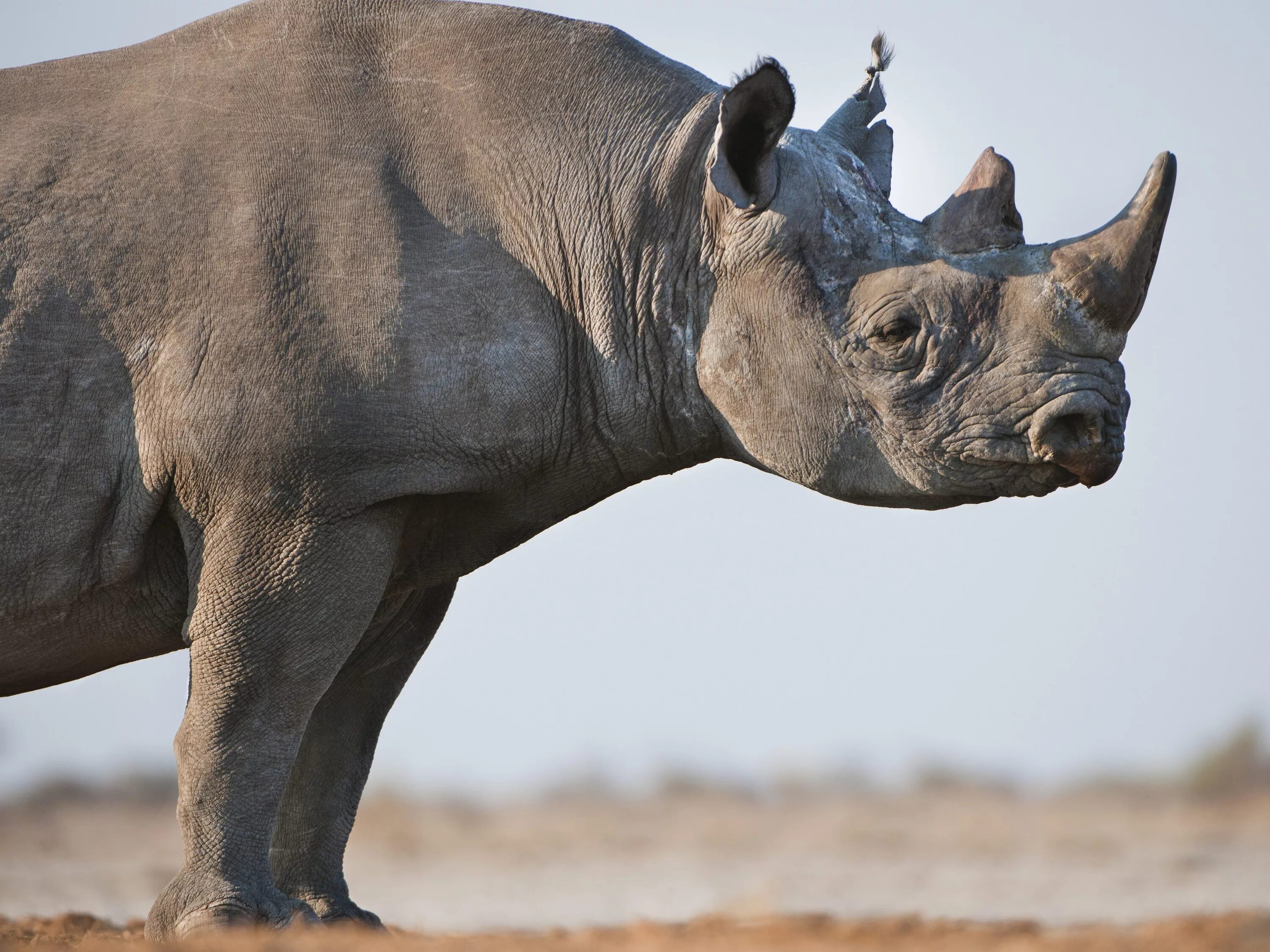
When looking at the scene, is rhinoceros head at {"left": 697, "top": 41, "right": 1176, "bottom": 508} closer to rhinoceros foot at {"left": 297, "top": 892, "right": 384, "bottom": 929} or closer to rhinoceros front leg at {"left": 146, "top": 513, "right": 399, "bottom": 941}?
rhinoceros front leg at {"left": 146, "top": 513, "right": 399, "bottom": 941}

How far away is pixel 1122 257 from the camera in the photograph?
19.0 feet

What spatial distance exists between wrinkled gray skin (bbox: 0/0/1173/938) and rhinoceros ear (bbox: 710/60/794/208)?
0.04 ft

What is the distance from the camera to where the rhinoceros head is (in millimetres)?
5766

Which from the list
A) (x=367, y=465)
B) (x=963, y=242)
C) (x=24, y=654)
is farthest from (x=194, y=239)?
(x=963, y=242)

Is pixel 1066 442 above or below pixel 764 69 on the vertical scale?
below

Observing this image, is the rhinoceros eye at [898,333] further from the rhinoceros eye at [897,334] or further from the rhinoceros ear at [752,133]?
the rhinoceros ear at [752,133]

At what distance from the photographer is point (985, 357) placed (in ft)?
19.1

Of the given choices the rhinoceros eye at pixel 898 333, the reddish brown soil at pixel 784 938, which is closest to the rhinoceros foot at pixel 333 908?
the reddish brown soil at pixel 784 938

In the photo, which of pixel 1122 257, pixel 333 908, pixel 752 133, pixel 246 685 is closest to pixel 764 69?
pixel 752 133

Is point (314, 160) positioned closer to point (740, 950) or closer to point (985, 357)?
point (985, 357)

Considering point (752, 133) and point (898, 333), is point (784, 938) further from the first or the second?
point (752, 133)

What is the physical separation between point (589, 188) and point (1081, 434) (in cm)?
190

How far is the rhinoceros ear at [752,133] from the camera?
582cm

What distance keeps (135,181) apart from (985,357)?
2900 millimetres
